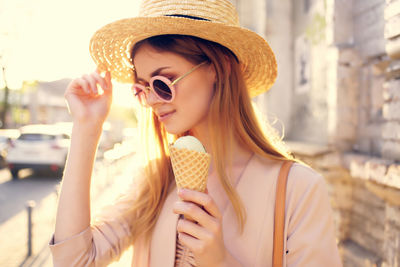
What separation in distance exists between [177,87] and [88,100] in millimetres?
593

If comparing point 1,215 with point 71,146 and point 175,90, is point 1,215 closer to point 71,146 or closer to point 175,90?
point 71,146

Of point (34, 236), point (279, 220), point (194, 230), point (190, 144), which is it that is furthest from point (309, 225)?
point (34, 236)

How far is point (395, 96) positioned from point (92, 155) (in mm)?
2528

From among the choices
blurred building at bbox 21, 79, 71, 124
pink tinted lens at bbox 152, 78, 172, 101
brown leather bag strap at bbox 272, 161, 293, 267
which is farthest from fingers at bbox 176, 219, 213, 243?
blurred building at bbox 21, 79, 71, 124

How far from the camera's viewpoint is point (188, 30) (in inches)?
58.6

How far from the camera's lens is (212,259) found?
1.07m

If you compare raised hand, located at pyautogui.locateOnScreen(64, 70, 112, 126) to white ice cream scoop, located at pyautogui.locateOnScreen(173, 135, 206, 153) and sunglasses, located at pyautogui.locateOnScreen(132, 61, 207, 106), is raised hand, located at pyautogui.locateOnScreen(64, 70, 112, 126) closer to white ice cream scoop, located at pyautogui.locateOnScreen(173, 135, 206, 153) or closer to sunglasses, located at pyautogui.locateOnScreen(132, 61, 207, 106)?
sunglasses, located at pyautogui.locateOnScreen(132, 61, 207, 106)

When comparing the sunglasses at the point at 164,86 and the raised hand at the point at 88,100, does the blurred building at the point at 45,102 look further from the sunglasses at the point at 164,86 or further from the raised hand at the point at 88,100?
the sunglasses at the point at 164,86

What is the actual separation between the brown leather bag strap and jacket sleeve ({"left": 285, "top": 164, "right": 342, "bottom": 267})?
0.08 feet

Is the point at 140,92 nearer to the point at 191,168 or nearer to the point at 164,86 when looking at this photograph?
the point at 164,86

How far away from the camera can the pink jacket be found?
121 cm

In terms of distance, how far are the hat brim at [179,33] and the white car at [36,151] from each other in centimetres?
932

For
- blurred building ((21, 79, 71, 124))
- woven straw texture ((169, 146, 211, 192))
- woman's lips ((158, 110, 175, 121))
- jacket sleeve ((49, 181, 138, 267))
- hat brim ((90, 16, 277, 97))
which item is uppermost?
blurred building ((21, 79, 71, 124))

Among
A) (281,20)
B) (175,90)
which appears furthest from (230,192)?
(281,20)
